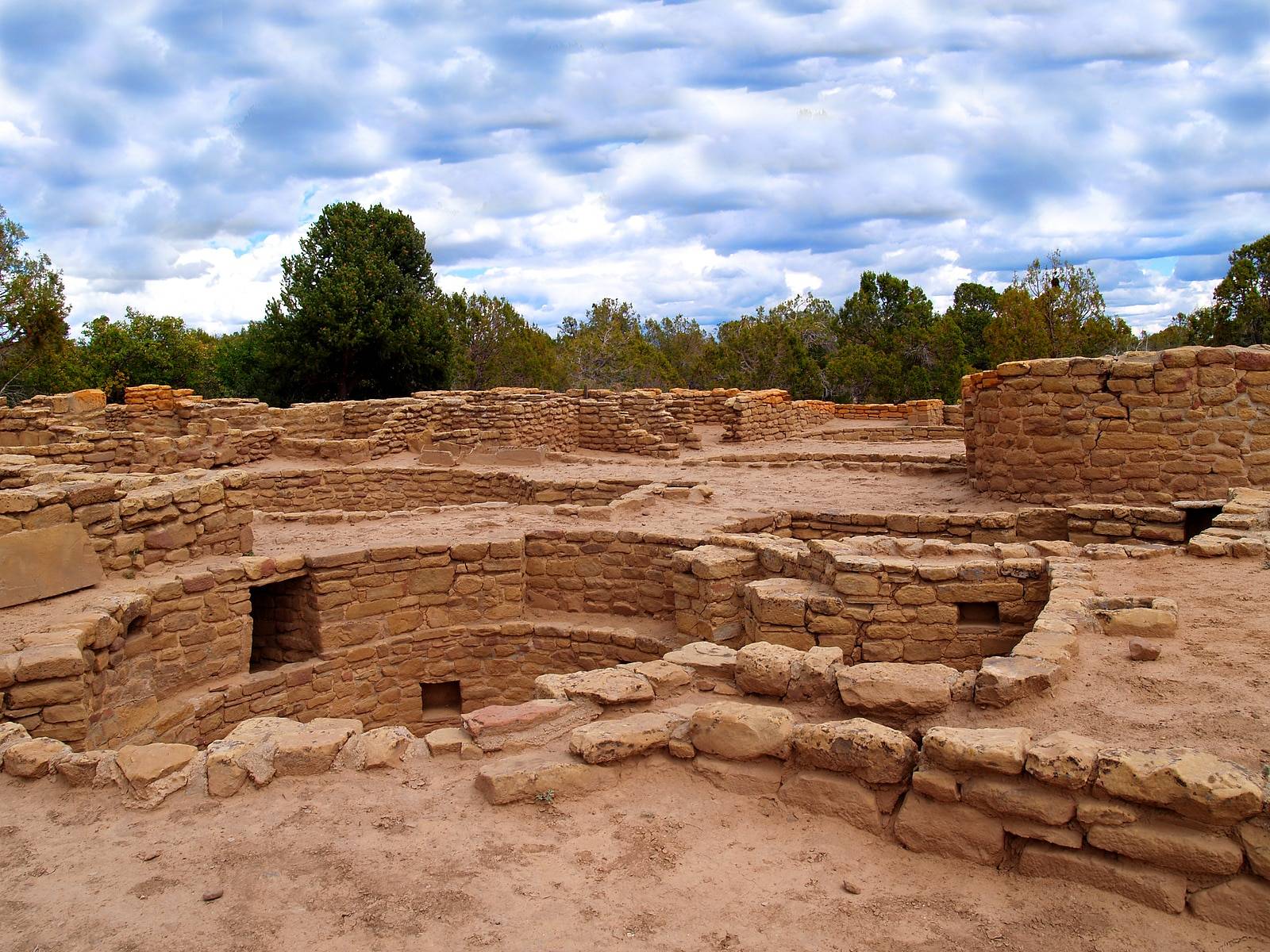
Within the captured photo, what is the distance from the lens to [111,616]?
262 inches

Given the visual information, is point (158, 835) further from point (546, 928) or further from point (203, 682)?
point (203, 682)

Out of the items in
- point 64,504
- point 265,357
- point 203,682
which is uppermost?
point 265,357

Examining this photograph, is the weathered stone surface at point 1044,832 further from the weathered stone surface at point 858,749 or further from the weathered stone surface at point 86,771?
the weathered stone surface at point 86,771

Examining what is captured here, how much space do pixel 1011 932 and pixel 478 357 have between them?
3299 centimetres

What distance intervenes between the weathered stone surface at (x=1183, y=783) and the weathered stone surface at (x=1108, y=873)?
225mm

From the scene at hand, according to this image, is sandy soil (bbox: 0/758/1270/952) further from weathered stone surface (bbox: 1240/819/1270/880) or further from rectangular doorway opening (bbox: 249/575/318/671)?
rectangular doorway opening (bbox: 249/575/318/671)

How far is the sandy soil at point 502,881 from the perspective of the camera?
3.10 metres

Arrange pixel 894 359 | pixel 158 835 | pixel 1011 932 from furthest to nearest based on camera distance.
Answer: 1. pixel 894 359
2. pixel 158 835
3. pixel 1011 932

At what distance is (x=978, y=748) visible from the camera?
3455 millimetres

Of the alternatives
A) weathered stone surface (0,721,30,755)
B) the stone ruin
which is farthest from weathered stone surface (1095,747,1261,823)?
weathered stone surface (0,721,30,755)

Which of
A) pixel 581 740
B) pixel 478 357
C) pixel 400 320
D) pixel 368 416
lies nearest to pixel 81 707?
pixel 581 740

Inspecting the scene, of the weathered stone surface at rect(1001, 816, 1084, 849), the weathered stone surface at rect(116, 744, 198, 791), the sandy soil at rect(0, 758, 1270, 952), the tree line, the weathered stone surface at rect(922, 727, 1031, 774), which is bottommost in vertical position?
the sandy soil at rect(0, 758, 1270, 952)

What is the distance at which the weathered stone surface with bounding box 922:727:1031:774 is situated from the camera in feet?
11.1

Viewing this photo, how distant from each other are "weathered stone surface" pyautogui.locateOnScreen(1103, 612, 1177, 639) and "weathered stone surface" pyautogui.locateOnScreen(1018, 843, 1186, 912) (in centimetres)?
246
